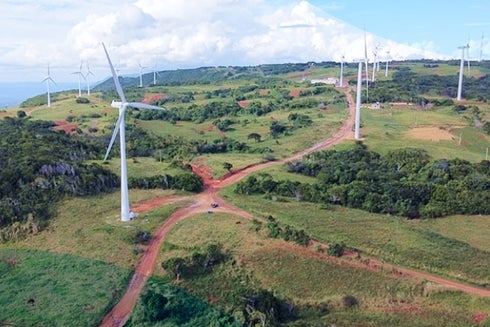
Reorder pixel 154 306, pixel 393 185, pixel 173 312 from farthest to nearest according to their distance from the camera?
pixel 393 185 < pixel 173 312 < pixel 154 306

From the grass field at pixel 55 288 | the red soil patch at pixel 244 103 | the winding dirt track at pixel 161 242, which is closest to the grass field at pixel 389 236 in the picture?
the winding dirt track at pixel 161 242

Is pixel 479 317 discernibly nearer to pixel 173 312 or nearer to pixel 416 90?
pixel 173 312

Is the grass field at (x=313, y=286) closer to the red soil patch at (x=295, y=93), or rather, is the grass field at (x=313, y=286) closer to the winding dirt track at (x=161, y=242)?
the winding dirt track at (x=161, y=242)

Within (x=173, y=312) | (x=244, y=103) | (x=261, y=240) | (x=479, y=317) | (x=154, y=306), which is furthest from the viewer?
(x=244, y=103)

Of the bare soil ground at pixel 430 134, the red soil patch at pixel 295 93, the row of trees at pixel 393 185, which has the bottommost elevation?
the row of trees at pixel 393 185

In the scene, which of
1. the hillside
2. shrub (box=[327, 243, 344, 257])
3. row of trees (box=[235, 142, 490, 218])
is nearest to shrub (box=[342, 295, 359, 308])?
the hillside

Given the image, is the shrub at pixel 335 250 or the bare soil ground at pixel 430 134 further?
the bare soil ground at pixel 430 134

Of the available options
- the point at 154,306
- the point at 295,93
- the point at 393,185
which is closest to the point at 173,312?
the point at 154,306

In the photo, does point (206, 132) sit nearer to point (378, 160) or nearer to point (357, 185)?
point (378, 160)
